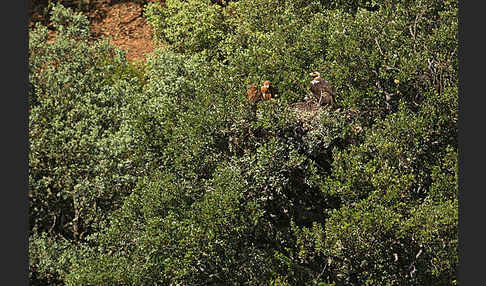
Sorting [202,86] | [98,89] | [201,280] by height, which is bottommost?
A: [201,280]

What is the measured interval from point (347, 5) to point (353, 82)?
19.3 feet

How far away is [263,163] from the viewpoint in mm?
14445

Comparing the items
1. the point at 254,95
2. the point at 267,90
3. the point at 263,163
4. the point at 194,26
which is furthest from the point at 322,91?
the point at 194,26

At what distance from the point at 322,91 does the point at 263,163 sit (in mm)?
2721

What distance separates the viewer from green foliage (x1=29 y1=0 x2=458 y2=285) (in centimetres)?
1367

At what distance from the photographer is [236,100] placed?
52.8 feet

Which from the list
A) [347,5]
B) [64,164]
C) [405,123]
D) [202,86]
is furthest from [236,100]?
[347,5]

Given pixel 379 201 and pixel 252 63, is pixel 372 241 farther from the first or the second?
pixel 252 63

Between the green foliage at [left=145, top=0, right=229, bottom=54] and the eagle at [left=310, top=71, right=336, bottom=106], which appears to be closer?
the eagle at [left=310, top=71, right=336, bottom=106]

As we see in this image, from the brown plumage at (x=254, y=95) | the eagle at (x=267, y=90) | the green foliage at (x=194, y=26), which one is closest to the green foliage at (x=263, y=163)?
the brown plumage at (x=254, y=95)

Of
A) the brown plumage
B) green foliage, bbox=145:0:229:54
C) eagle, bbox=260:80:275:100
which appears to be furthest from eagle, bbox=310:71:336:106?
green foliage, bbox=145:0:229:54

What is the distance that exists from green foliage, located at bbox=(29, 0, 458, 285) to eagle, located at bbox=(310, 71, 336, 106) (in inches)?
13.5

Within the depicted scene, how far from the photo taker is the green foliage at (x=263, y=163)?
1367cm

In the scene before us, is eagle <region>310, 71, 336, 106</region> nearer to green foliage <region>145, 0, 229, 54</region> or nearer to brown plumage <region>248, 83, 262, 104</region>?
brown plumage <region>248, 83, 262, 104</region>
